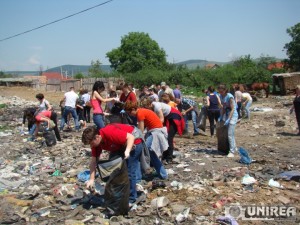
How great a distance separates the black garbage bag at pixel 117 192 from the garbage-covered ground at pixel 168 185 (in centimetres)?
13

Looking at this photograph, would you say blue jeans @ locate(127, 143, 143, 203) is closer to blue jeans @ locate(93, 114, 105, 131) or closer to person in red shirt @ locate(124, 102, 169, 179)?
person in red shirt @ locate(124, 102, 169, 179)

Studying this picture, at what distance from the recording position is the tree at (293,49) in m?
40.8

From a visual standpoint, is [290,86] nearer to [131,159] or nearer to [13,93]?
[131,159]

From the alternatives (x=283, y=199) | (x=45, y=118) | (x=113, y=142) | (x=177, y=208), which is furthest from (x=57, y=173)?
(x=283, y=199)

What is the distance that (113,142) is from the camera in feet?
15.4

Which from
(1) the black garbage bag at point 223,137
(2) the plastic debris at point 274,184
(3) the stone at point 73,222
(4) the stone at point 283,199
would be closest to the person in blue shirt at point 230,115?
(1) the black garbage bag at point 223,137

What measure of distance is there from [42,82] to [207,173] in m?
36.8

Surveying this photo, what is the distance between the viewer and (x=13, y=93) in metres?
35.7

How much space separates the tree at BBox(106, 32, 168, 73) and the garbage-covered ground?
5449 cm

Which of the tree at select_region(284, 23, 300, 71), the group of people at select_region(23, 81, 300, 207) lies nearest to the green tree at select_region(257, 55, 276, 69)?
the tree at select_region(284, 23, 300, 71)

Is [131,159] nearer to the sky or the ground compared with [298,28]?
nearer to the ground

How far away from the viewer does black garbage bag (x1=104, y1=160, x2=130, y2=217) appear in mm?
4684

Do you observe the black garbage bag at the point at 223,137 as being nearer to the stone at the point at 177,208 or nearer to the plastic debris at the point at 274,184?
the plastic debris at the point at 274,184

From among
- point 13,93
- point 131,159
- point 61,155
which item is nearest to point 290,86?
point 61,155
